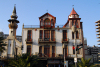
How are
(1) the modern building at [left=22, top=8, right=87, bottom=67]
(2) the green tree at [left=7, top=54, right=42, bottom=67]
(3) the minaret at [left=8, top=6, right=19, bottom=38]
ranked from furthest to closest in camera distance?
(3) the minaret at [left=8, top=6, right=19, bottom=38], (1) the modern building at [left=22, top=8, right=87, bottom=67], (2) the green tree at [left=7, top=54, right=42, bottom=67]

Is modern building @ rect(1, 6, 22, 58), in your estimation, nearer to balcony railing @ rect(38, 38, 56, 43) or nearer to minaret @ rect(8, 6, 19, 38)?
minaret @ rect(8, 6, 19, 38)

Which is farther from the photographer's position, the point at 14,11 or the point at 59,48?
the point at 14,11

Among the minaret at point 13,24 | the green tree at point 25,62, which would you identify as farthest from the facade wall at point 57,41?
the green tree at point 25,62

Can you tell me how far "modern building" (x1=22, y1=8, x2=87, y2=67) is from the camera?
A: 36.9 metres

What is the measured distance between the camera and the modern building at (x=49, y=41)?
36.9 m

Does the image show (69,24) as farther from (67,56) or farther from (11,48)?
(11,48)

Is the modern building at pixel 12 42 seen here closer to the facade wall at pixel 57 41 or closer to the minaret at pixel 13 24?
the minaret at pixel 13 24

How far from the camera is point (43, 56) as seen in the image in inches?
1457

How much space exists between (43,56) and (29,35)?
7.26 meters

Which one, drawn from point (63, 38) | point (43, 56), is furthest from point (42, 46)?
point (63, 38)

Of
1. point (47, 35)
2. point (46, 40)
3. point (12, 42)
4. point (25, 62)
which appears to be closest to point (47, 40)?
point (46, 40)

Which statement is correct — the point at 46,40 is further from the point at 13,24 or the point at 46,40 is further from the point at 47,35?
the point at 13,24

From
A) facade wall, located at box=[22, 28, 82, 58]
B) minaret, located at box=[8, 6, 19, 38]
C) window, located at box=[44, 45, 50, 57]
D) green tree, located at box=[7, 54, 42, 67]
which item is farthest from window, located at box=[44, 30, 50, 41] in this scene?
minaret, located at box=[8, 6, 19, 38]

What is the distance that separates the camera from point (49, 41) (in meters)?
37.4
